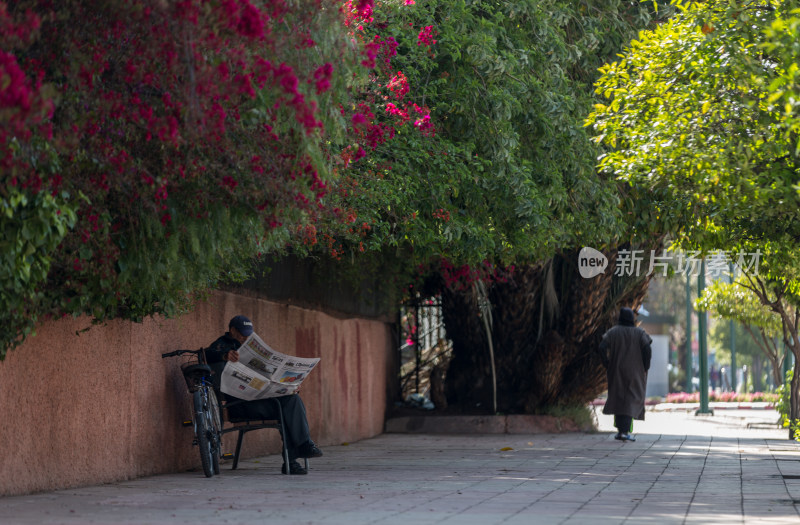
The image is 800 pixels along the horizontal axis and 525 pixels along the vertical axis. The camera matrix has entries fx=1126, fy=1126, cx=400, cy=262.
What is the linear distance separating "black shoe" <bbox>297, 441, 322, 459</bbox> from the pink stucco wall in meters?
1.23

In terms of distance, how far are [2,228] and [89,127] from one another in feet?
2.37

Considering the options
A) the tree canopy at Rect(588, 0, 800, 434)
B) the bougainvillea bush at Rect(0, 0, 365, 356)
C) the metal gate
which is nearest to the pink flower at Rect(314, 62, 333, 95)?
the bougainvillea bush at Rect(0, 0, 365, 356)

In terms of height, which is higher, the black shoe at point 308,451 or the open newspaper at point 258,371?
the open newspaper at point 258,371

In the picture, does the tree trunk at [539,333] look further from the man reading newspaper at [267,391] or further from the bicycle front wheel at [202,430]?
the bicycle front wheel at [202,430]

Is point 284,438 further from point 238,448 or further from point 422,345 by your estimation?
point 422,345

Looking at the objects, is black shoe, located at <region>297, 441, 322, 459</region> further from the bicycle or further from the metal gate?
the metal gate

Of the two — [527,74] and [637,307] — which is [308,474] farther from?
[637,307]

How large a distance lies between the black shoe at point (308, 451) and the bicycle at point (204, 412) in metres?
0.71

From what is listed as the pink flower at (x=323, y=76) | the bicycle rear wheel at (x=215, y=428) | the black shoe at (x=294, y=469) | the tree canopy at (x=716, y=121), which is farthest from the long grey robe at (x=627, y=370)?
the pink flower at (x=323, y=76)

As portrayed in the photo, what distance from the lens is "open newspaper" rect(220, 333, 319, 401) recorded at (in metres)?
9.77

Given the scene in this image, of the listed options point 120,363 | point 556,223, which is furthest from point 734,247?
point 120,363

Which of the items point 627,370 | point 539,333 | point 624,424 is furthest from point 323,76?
point 539,333

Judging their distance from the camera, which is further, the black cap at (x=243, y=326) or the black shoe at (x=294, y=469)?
the black cap at (x=243, y=326)

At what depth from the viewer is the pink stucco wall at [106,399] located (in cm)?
796
